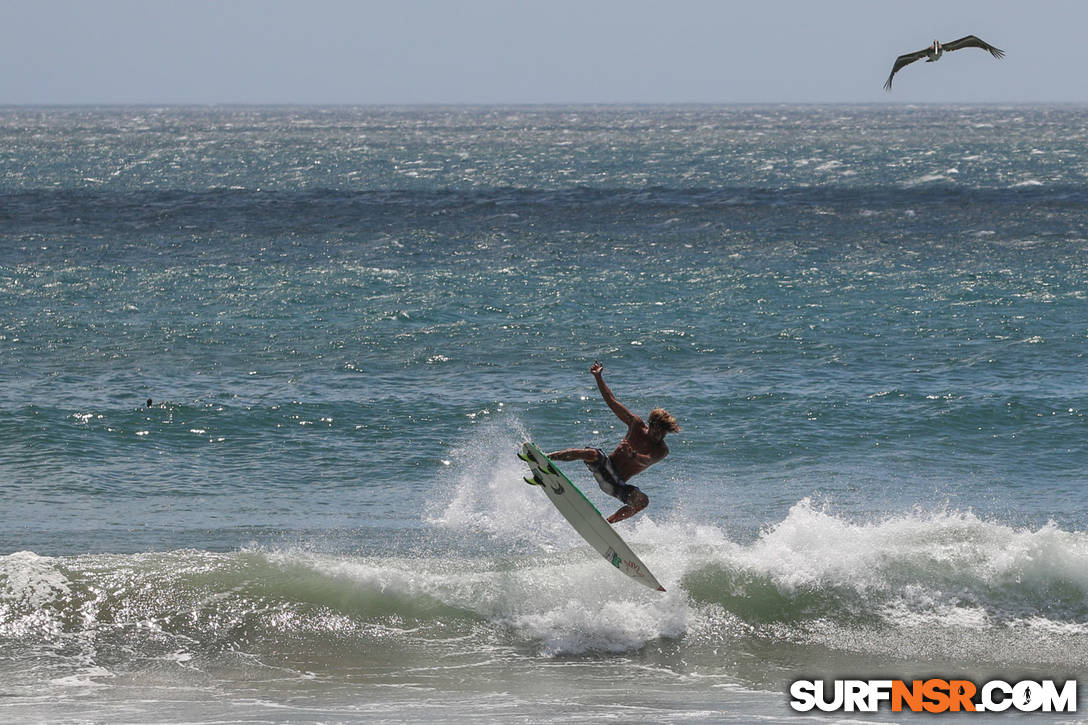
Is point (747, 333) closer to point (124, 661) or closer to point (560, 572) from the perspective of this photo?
point (560, 572)

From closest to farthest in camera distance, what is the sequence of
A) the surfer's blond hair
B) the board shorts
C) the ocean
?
1. the surfer's blond hair
2. the ocean
3. the board shorts

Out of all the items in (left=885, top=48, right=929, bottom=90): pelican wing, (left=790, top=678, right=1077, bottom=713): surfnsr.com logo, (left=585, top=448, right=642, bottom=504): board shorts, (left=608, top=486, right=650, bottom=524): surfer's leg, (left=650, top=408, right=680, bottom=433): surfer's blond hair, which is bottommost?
(left=790, top=678, right=1077, bottom=713): surfnsr.com logo

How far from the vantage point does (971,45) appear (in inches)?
671

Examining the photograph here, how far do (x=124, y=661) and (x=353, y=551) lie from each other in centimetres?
408

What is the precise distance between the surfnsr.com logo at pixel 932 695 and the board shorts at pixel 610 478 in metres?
2.77

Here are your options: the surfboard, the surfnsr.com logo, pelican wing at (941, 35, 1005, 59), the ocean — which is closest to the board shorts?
the surfboard

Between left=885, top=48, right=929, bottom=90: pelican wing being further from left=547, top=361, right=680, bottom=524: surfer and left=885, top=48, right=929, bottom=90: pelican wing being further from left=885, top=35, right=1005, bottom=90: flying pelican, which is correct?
left=547, top=361, right=680, bottom=524: surfer

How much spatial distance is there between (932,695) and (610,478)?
4118mm

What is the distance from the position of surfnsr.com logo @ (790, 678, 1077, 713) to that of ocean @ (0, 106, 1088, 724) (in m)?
0.23

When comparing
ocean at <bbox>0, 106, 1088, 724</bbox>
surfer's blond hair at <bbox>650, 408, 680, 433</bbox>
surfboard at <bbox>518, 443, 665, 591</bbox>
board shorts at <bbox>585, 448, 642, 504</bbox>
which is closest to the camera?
surfer's blond hair at <bbox>650, 408, 680, 433</bbox>

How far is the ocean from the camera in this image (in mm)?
14477

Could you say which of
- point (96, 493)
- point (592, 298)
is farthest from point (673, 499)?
point (592, 298)

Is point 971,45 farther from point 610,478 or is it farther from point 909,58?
point 610,478

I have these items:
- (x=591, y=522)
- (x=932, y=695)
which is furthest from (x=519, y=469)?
(x=932, y=695)
